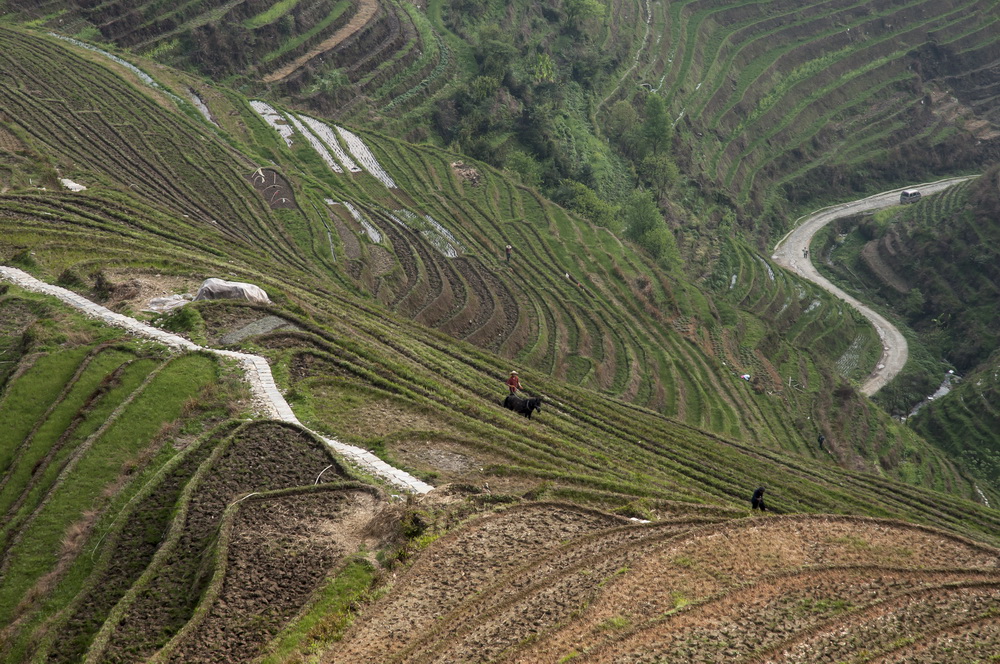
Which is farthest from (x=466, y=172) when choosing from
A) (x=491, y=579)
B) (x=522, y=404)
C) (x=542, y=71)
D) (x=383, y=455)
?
(x=491, y=579)

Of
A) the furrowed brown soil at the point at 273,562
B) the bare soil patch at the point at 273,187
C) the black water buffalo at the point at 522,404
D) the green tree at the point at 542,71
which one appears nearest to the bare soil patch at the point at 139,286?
the furrowed brown soil at the point at 273,562

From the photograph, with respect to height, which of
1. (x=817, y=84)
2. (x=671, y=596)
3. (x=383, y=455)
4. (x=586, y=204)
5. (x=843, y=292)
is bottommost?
(x=383, y=455)

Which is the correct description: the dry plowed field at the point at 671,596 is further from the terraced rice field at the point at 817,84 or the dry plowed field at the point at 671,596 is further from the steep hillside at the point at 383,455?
the terraced rice field at the point at 817,84

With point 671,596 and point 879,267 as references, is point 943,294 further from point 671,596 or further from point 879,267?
point 671,596

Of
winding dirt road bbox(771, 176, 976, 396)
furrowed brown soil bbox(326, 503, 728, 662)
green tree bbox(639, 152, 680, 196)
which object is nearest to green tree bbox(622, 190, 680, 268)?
green tree bbox(639, 152, 680, 196)

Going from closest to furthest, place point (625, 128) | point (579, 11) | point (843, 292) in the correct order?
point (843, 292)
point (625, 128)
point (579, 11)
